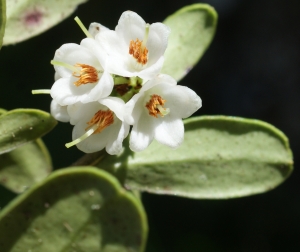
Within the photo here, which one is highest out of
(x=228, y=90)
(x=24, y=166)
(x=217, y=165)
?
(x=24, y=166)

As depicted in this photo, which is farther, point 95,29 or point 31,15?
point 31,15

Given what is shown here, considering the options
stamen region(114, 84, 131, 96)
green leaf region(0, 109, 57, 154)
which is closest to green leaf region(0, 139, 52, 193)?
green leaf region(0, 109, 57, 154)

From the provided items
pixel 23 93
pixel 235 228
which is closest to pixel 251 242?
pixel 235 228

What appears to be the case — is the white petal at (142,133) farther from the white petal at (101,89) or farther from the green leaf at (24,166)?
the green leaf at (24,166)

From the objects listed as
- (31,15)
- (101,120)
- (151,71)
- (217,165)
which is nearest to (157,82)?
(151,71)

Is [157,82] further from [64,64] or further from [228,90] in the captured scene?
[228,90]

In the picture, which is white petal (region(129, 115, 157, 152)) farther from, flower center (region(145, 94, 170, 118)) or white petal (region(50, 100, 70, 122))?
white petal (region(50, 100, 70, 122))

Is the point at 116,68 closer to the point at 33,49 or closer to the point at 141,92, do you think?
the point at 141,92
